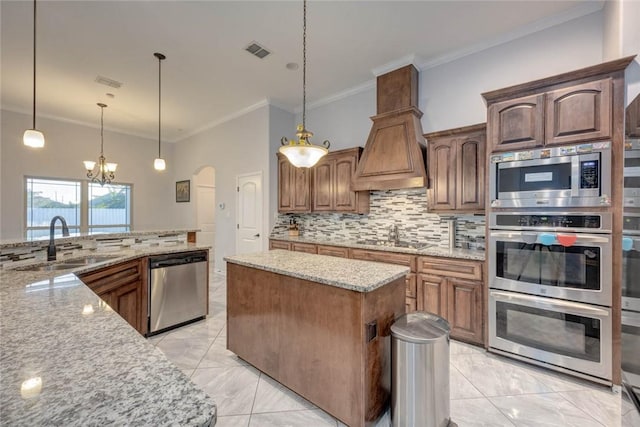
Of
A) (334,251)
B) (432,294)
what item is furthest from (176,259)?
(432,294)

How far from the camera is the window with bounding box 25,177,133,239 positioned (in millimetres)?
5344

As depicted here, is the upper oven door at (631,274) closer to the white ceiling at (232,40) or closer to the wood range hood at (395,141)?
the wood range hood at (395,141)

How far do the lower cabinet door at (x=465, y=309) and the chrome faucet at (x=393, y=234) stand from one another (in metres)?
1.03

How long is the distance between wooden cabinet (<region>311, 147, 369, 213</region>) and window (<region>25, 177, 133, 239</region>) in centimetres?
425

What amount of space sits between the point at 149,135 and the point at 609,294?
8450 millimetres

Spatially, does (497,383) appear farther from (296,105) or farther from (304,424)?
(296,105)

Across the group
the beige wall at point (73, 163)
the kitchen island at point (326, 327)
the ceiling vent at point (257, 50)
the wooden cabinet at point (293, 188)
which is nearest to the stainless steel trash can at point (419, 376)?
the kitchen island at point (326, 327)

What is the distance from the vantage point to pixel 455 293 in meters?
2.79

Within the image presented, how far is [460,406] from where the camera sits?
6.31ft

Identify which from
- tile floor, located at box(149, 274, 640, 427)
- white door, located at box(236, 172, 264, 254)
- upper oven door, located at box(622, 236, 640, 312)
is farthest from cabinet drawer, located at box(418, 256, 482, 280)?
white door, located at box(236, 172, 264, 254)

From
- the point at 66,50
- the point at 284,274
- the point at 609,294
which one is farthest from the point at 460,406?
the point at 66,50

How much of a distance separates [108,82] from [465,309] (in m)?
5.74

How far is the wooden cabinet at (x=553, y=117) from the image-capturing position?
2.11 metres

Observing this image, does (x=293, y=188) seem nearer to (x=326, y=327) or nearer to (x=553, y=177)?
(x=326, y=327)
